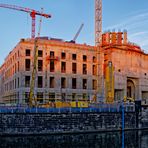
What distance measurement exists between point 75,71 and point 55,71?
6686 millimetres

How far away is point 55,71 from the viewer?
270 feet

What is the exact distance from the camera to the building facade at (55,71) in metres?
78.9

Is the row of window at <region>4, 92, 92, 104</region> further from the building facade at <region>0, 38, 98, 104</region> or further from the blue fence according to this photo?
the blue fence

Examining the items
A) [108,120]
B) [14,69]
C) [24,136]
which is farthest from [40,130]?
[14,69]

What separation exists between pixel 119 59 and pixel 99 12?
16543mm

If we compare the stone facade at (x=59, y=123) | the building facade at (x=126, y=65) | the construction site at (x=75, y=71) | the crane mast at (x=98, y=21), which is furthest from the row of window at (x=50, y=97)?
the stone facade at (x=59, y=123)

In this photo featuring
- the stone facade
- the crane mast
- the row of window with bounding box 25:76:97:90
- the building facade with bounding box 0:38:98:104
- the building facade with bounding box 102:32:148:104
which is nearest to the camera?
the stone facade

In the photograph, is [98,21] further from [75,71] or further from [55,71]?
[55,71]

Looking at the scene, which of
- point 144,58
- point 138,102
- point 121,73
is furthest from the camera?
point 144,58

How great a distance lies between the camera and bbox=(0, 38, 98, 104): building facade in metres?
78.9

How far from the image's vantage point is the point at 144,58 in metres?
102

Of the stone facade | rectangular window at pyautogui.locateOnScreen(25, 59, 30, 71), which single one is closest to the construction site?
rectangular window at pyautogui.locateOnScreen(25, 59, 30, 71)

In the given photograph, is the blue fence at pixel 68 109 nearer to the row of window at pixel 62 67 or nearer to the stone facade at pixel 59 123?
the stone facade at pixel 59 123

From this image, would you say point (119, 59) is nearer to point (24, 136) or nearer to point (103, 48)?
point (103, 48)
